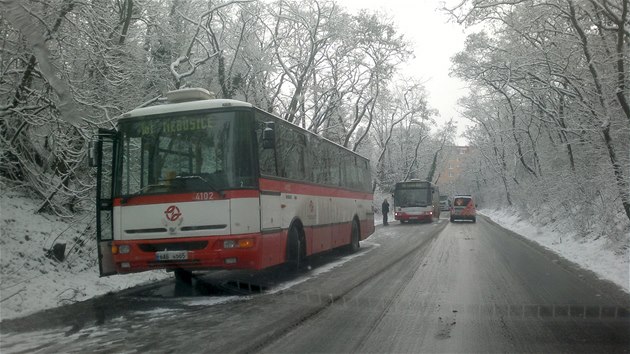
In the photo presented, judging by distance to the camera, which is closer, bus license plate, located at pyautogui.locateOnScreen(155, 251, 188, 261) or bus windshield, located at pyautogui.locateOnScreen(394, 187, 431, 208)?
bus license plate, located at pyautogui.locateOnScreen(155, 251, 188, 261)

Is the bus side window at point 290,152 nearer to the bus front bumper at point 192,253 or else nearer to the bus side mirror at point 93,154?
the bus front bumper at point 192,253

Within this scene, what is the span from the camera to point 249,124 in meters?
9.96

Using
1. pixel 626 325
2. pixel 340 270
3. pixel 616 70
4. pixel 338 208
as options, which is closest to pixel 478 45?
pixel 616 70

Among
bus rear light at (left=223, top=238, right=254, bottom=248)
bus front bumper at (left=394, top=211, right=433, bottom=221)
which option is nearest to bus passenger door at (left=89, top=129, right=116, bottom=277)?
bus rear light at (left=223, top=238, right=254, bottom=248)

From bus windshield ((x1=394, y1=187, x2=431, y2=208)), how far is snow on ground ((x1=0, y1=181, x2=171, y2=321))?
28804 millimetres

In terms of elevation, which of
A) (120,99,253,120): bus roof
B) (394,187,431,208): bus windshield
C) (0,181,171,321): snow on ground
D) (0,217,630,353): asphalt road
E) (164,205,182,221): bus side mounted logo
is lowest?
(0,217,630,353): asphalt road

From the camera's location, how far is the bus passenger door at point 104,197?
394 inches

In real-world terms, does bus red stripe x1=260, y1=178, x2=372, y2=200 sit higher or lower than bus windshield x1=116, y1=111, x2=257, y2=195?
lower

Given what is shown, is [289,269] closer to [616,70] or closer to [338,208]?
[338,208]

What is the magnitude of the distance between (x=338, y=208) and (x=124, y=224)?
23.9 feet

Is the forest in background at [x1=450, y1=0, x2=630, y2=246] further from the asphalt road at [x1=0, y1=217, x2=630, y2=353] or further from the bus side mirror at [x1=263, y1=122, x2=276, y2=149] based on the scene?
the bus side mirror at [x1=263, y1=122, x2=276, y2=149]

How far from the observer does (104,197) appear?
10.3m

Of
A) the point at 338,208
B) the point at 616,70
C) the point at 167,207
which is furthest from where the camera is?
the point at 338,208

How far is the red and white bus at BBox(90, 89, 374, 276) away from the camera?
9656mm
